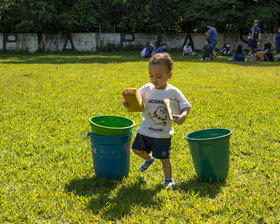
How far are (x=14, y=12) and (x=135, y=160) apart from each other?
81.9ft

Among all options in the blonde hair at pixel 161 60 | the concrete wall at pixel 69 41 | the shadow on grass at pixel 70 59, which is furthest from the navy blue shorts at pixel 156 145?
the concrete wall at pixel 69 41

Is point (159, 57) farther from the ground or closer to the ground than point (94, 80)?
farther from the ground

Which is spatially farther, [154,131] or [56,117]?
[56,117]

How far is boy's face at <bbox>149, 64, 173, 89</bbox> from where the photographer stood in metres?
3.43

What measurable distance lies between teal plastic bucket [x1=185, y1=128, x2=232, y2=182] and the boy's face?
638mm

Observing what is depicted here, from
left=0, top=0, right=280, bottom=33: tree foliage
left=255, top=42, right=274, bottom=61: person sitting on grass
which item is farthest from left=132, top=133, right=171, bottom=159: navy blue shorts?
left=0, top=0, right=280, bottom=33: tree foliage

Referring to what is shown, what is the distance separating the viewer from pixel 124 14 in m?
27.8

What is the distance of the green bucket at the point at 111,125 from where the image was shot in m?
3.52

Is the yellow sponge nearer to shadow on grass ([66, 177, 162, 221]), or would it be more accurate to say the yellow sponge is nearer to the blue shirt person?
shadow on grass ([66, 177, 162, 221])

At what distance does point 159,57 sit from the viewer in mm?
3420

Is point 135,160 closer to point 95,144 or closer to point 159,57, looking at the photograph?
point 95,144

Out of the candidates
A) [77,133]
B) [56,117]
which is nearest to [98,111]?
[56,117]

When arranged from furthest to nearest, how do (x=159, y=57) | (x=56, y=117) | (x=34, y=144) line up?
(x=56, y=117) < (x=34, y=144) < (x=159, y=57)

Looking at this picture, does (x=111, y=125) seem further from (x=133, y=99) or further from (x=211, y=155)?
(x=211, y=155)
